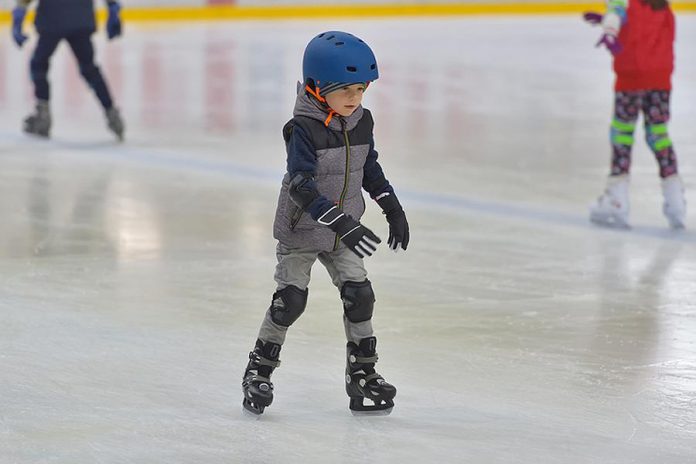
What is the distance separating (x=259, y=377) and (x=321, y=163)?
0.57 metres

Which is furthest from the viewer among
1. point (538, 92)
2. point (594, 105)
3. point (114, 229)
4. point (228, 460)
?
point (538, 92)

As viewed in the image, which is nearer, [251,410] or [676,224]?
[251,410]

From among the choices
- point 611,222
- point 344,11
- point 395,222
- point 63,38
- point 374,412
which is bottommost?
point 344,11

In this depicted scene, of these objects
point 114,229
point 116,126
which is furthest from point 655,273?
point 116,126

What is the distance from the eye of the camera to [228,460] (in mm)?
3506

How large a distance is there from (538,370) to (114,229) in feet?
9.08

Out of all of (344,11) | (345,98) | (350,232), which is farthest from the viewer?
(344,11)

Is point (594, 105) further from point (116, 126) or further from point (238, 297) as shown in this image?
point (238, 297)

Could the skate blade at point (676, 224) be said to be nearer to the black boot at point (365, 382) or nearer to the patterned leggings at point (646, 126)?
the patterned leggings at point (646, 126)

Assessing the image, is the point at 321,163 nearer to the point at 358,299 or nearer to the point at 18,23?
the point at 358,299

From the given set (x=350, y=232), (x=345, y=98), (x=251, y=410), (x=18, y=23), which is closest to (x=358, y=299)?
(x=350, y=232)

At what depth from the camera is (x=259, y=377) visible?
3.91 m

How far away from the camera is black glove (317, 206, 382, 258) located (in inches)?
→ 143

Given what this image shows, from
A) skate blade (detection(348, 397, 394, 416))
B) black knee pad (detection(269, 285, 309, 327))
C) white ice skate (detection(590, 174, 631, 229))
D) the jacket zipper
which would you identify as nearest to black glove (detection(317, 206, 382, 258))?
the jacket zipper
